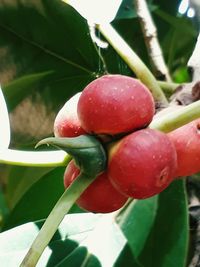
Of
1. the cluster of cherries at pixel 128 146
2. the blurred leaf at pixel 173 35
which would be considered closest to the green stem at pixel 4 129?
the cluster of cherries at pixel 128 146

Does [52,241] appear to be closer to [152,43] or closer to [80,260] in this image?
[80,260]

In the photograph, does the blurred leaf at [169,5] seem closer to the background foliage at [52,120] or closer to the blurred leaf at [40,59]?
the background foliage at [52,120]

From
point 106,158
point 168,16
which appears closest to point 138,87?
point 106,158

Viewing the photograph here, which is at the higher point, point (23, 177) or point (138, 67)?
point (138, 67)

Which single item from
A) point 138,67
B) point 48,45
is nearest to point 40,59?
point 48,45

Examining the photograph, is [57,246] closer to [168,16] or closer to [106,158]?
[106,158]

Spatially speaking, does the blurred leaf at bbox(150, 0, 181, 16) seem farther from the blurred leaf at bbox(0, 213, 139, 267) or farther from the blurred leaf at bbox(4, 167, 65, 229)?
the blurred leaf at bbox(0, 213, 139, 267)
